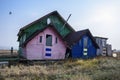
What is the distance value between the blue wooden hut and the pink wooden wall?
61.5 inches

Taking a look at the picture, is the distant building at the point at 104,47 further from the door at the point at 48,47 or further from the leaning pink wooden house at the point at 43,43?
the door at the point at 48,47

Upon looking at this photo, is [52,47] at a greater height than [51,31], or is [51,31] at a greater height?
[51,31]

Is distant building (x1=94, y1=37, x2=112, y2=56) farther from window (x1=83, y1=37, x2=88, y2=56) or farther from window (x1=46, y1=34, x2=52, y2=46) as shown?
window (x1=46, y1=34, x2=52, y2=46)

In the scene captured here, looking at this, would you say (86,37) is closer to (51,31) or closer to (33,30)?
(51,31)

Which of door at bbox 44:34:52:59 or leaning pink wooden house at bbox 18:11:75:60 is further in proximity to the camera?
door at bbox 44:34:52:59

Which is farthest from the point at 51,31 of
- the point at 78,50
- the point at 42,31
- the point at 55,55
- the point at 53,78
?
the point at 53,78

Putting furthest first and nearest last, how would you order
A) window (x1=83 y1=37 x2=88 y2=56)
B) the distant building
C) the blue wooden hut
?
the distant building, window (x1=83 y1=37 x2=88 y2=56), the blue wooden hut

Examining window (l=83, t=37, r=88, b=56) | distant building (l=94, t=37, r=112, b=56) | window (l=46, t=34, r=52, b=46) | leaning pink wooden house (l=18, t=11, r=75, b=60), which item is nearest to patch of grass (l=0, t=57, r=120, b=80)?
leaning pink wooden house (l=18, t=11, r=75, b=60)

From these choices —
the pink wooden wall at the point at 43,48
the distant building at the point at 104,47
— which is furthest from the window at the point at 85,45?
the distant building at the point at 104,47

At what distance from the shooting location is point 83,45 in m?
25.5

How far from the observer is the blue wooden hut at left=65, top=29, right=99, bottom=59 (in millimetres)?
24953

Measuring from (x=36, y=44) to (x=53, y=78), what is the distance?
35.8 ft

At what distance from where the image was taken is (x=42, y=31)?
74.0ft

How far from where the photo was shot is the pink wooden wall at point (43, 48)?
2202 cm
